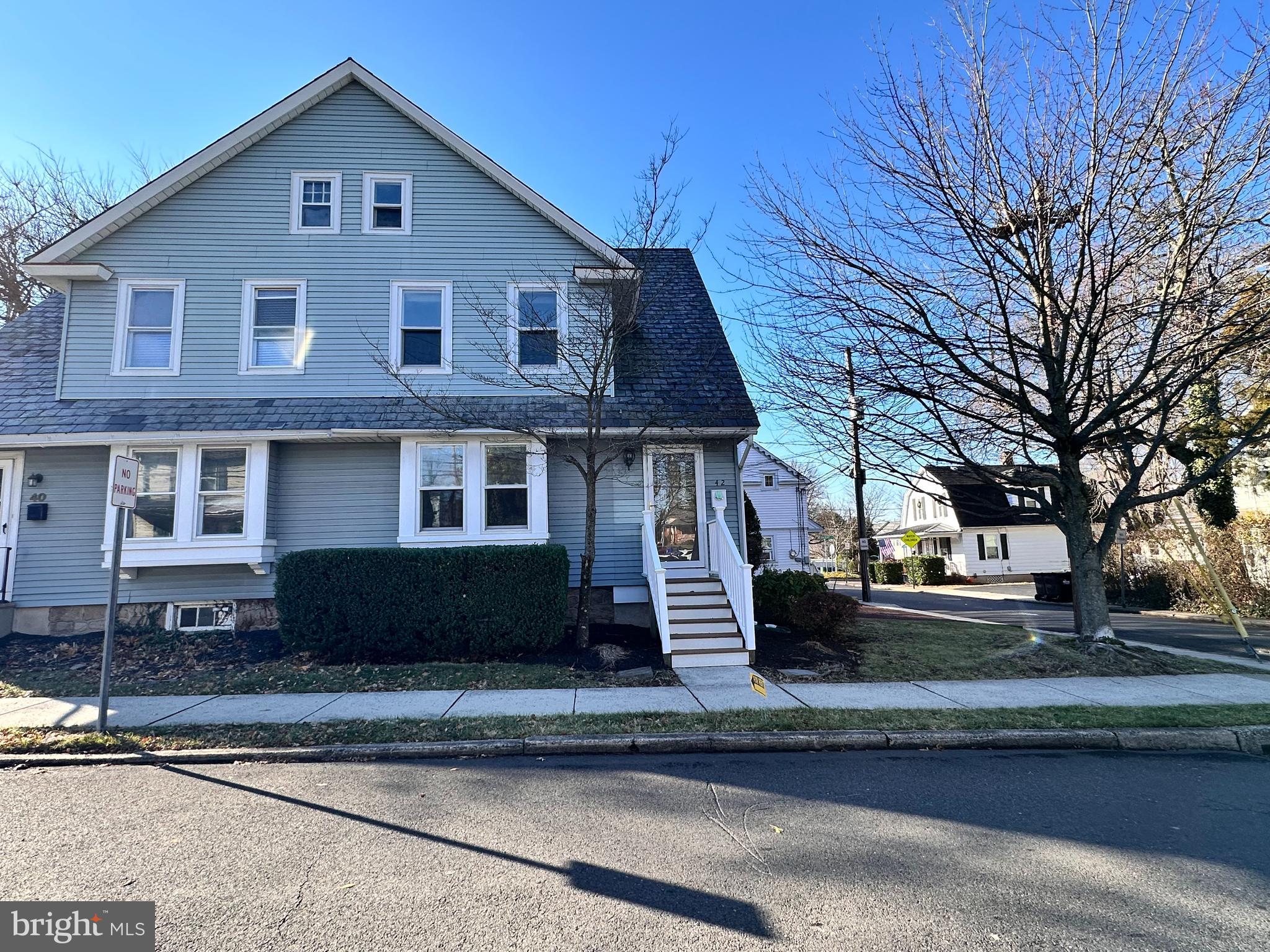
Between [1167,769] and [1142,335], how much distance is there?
7.14 metres

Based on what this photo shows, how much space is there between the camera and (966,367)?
967 cm

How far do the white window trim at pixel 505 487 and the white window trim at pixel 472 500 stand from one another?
0.4 inches

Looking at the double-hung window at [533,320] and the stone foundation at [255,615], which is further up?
the double-hung window at [533,320]

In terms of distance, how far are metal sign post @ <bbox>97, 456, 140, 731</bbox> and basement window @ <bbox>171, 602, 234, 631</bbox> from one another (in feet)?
14.3

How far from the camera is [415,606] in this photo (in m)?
9.16

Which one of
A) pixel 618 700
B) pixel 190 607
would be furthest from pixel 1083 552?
pixel 190 607

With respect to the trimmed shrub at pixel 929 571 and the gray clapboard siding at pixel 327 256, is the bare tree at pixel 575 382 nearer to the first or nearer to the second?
the gray clapboard siding at pixel 327 256

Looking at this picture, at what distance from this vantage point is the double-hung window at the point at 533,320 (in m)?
11.5

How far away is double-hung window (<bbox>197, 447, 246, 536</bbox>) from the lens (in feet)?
34.1

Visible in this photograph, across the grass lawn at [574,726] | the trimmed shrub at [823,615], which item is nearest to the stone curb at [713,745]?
the grass lawn at [574,726]

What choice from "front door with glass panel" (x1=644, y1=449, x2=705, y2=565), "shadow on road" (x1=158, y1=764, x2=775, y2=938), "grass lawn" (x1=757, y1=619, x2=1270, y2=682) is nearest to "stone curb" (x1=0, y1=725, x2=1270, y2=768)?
"shadow on road" (x1=158, y1=764, x2=775, y2=938)

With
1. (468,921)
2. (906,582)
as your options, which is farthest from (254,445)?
(906,582)

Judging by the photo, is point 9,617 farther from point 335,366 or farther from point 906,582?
point 906,582

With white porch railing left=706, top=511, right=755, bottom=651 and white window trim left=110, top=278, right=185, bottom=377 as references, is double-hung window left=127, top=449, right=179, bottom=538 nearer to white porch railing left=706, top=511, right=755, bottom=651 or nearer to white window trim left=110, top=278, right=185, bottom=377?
white window trim left=110, top=278, right=185, bottom=377
